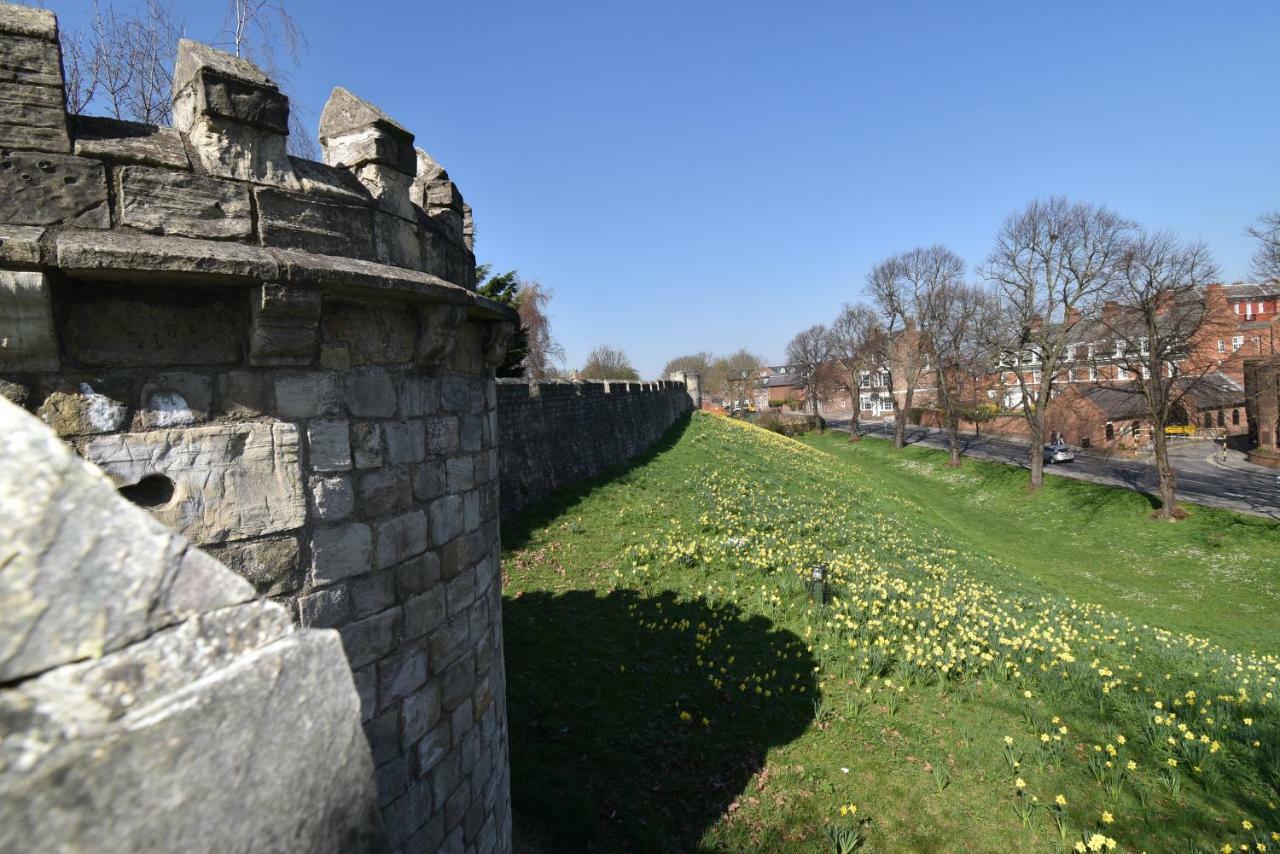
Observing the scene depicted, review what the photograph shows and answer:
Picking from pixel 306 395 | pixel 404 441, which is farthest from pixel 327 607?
pixel 306 395

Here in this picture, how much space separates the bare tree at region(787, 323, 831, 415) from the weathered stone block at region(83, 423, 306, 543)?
56749mm

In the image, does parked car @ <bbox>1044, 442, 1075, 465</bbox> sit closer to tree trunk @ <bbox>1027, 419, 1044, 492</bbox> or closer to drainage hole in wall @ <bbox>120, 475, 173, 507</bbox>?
tree trunk @ <bbox>1027, 419, 1044, 492</bbox>

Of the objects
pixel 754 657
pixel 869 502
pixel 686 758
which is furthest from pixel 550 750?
pixel 869 502

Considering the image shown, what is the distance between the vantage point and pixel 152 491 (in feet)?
7.75

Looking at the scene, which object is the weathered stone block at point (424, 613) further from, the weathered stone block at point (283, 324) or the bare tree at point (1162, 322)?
the bare tree at point (1162, 322)

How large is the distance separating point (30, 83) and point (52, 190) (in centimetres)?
35

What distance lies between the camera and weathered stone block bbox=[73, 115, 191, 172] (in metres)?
2.24

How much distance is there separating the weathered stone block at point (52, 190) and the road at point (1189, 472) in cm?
2717

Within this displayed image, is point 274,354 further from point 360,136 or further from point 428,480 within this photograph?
point 360,136

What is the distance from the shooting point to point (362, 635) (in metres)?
2.93

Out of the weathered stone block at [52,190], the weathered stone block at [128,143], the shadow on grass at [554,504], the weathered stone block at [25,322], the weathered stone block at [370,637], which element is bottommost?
the shadow on grass at [554,504]

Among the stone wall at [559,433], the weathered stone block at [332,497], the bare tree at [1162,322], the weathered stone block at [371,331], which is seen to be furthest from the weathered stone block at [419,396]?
the bare tree at [1162,322]

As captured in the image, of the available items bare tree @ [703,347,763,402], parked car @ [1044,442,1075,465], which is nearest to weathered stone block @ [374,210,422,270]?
parked car @ [1044,442,1075,465]

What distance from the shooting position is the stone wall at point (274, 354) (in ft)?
7.06
